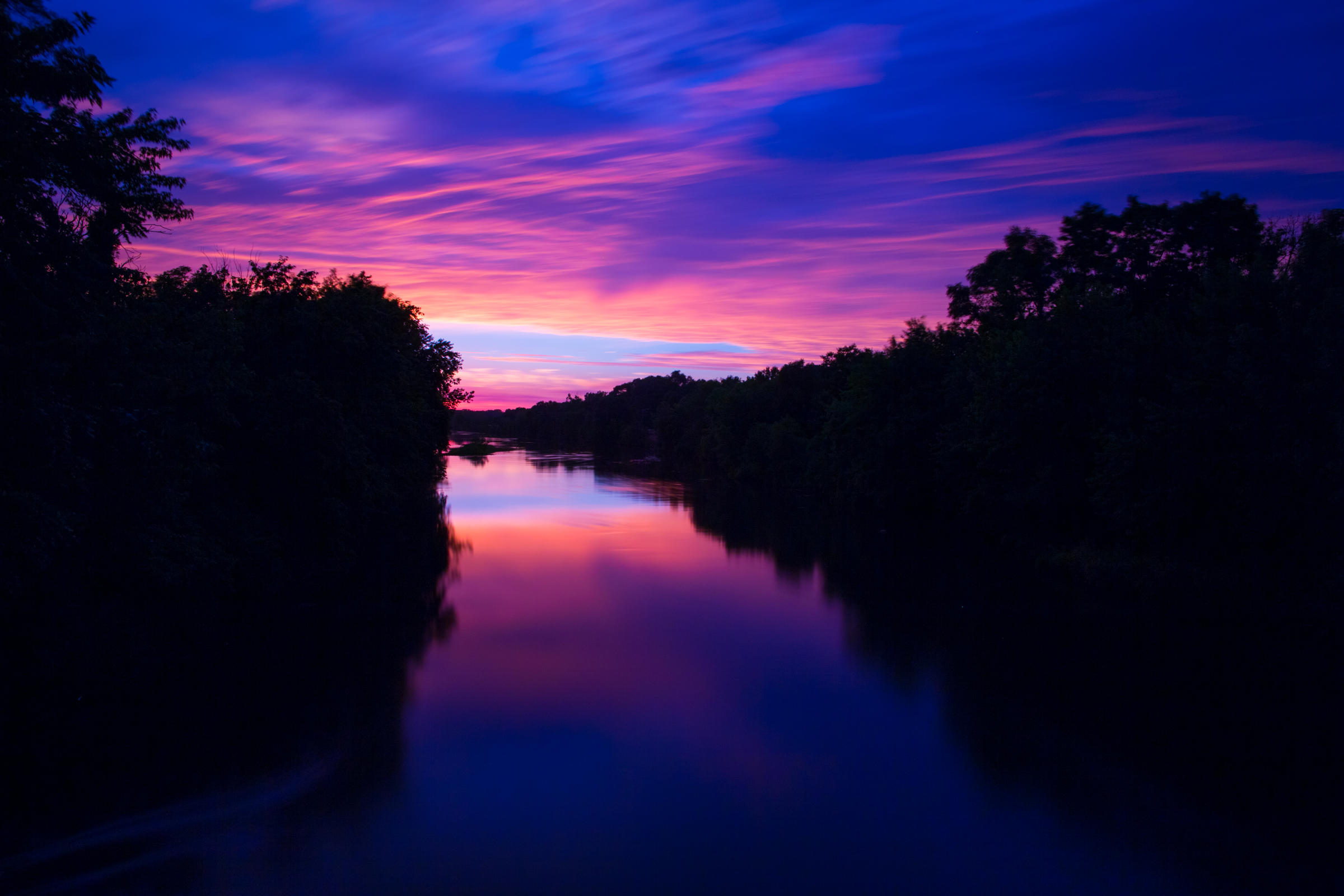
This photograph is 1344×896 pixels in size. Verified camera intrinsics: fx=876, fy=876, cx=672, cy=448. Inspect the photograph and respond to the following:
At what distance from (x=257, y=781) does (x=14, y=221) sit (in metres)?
6.66

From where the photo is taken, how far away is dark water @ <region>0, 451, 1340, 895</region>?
7.14 m

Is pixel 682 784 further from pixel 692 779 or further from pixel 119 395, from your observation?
pixel 119 395

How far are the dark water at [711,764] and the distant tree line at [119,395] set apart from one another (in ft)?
7.30

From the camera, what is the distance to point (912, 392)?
38.9 metres

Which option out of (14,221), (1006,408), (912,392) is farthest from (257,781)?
(912,392)

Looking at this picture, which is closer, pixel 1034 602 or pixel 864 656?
pixel 864 656

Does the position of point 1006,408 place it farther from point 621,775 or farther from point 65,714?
point 65,714

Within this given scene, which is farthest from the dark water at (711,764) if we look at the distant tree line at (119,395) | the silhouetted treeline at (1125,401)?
the silhouetted treeline at (1125,401)

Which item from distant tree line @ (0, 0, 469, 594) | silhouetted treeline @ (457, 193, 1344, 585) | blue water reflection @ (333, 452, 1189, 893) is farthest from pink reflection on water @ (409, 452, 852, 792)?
silhouetted treeline @ (457, 193, 1344, 585)

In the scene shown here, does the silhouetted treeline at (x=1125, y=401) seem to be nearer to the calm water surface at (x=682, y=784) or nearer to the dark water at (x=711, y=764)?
the dark water at (x=711, y=764)

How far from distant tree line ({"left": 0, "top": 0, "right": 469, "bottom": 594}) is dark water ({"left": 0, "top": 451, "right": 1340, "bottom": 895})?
222 centimetres

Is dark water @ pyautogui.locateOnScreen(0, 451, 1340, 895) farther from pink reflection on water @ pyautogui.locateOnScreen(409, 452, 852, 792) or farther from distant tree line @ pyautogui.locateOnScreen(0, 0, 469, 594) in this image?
distant tree line @ pyautogui.locateOnScreen(0, 0, 469, 594)

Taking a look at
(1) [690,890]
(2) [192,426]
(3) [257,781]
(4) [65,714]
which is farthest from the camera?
(2) [192,426]

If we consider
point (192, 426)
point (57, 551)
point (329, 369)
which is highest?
point (329, 369)
